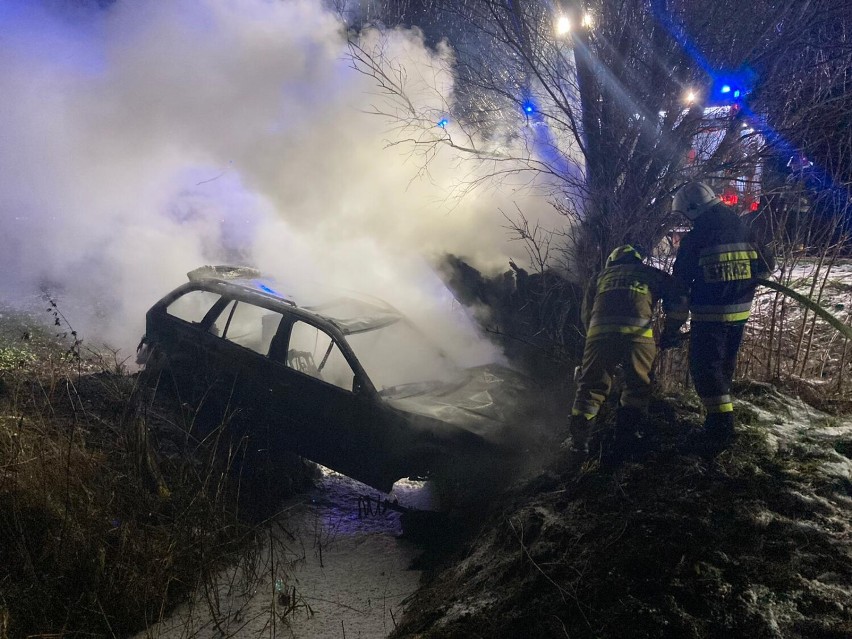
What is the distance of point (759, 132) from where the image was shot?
15.9ft

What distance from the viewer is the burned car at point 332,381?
416cm

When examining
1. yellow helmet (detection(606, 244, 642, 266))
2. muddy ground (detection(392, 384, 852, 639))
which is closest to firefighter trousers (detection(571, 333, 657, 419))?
muddy ground (detection(392, 384, 852, 639))

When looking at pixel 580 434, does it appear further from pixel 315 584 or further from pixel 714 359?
pixel 315 584

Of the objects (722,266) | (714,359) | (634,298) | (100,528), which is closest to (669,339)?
(714,359)

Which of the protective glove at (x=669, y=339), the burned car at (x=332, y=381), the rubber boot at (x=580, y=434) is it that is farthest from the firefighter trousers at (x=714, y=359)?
the burned car at (x=332, y=381)

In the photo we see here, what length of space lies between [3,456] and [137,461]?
2.48 ft

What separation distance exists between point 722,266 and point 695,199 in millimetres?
522

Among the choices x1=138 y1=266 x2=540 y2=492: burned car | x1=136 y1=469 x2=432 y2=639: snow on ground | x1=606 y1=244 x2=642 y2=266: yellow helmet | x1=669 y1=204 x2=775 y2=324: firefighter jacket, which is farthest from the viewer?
x1=138 y1=266 x2=540 y2=492: burned car

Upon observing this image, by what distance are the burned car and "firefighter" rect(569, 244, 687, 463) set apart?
0.78m

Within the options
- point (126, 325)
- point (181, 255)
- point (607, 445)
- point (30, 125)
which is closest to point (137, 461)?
point (607, 445)

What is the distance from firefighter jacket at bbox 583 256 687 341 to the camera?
3756mm

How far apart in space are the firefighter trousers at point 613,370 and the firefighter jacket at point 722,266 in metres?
0.45

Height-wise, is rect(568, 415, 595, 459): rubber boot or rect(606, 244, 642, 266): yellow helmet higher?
rect(606, 244, 642, 266): yellow helmet

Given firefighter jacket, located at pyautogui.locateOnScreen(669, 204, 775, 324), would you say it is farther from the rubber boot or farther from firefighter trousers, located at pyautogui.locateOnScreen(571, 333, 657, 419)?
the rubber boot
